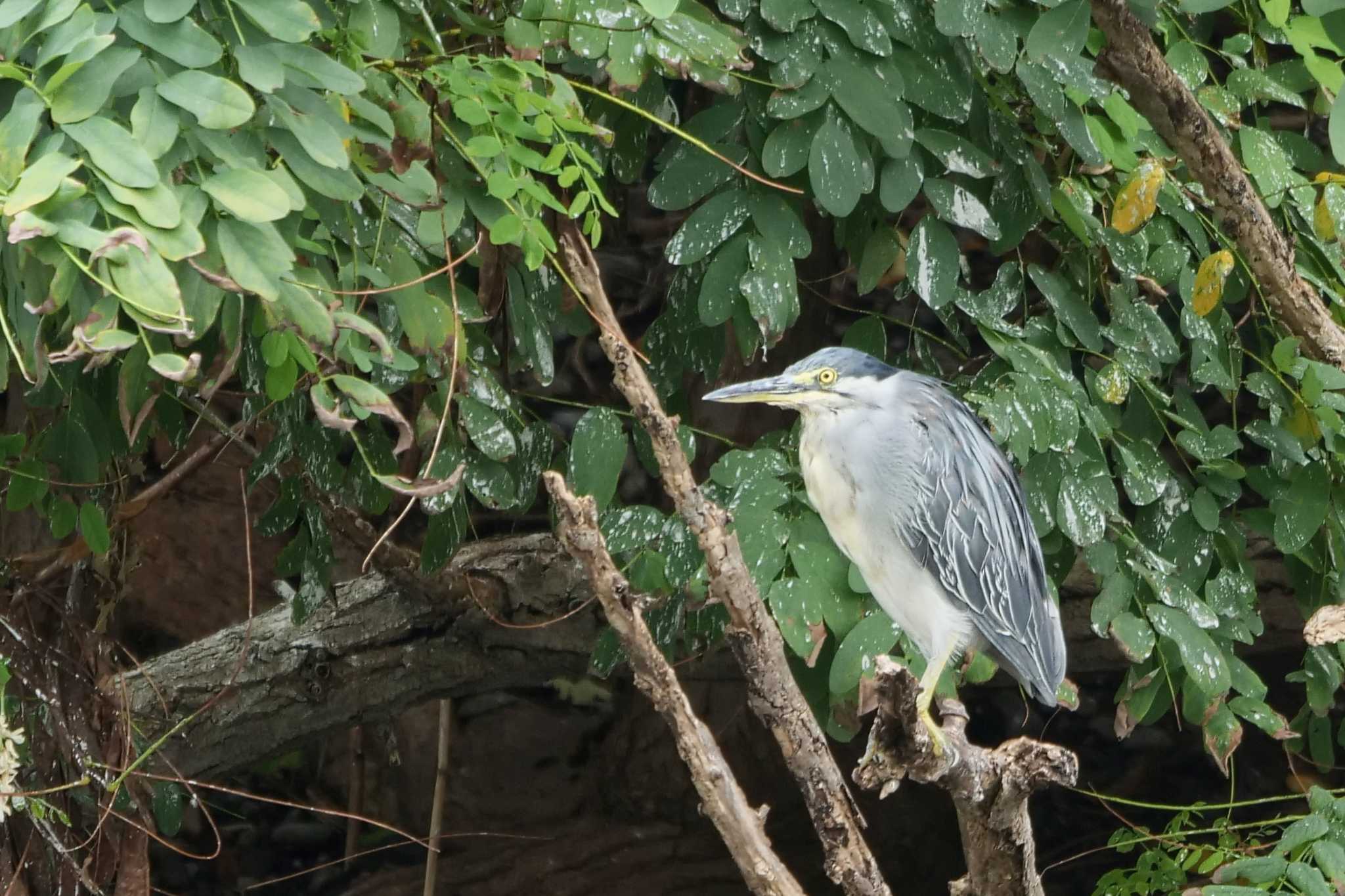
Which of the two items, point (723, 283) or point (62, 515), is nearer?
point (723, 283)

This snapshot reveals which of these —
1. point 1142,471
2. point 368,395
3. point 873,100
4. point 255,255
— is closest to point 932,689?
point 1142,471

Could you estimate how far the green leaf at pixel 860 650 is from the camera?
1.76m

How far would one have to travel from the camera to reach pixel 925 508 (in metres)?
1.91

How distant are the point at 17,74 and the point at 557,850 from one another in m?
2.49

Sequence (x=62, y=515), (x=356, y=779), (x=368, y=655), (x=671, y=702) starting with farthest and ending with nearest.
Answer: (x=356, y=779)
(x=368, y=655)
(x=62, y=515)
(x=671, y=702)

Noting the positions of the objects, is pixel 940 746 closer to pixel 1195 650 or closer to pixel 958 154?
pixel 1195 650

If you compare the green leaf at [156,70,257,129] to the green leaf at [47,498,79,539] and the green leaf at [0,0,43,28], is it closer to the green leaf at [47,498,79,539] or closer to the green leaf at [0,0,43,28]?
the green leaf at [0,0,43,28]

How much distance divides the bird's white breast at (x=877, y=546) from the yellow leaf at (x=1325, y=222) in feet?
2.46

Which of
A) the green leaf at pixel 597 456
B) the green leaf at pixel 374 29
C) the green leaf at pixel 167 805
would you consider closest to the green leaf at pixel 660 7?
the green leaf at pixel 374 29

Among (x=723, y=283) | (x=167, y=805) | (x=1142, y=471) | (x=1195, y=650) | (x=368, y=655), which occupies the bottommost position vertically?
(x=167, y=805)

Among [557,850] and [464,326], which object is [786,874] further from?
[557,850]

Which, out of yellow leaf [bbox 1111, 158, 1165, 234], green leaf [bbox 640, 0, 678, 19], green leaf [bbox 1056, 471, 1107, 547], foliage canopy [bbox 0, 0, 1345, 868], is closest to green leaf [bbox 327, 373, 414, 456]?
foliage canopy [bbox 0, 0, 1345, 868]

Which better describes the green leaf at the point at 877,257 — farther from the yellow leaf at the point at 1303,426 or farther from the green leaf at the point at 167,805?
the green leaf at the point at 167,805

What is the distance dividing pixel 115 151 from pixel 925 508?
3.69 feet
